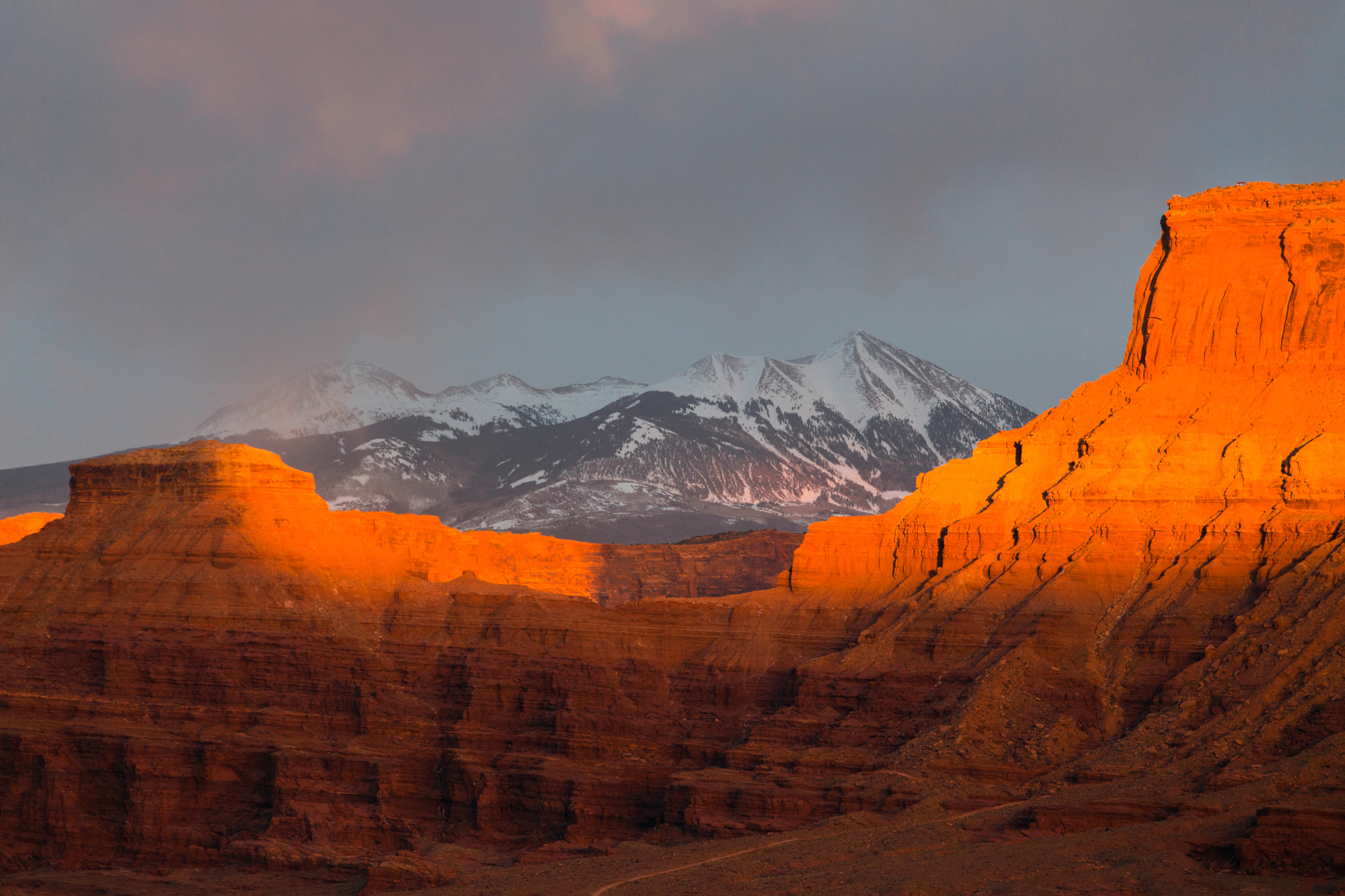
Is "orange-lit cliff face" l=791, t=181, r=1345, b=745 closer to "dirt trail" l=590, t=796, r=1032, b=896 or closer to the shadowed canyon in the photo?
the shadowed canyon

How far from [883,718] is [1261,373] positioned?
29.9m

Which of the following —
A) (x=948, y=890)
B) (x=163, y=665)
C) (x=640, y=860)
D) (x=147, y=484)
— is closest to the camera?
(x=948, y=890)

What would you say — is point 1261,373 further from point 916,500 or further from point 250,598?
point 250,598

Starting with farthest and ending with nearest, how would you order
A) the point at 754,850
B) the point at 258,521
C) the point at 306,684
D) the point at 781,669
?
1. the point at 258,521
2. the point at 306,684
3. the point at 781,669
4. the point at 754,850

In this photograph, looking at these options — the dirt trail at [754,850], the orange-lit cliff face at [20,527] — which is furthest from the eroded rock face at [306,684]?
the orange-lit cliff face at [20,527]

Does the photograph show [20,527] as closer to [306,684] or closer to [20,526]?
[20,526]

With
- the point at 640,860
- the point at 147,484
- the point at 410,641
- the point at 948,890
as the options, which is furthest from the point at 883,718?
the point at 147,484

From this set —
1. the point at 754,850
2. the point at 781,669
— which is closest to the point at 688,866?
the point at 754,850

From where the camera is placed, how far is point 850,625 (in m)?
104

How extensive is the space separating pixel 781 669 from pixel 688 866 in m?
26.3

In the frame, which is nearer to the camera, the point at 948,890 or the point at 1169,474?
the point at 948,890

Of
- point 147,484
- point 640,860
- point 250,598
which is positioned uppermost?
point 147,484

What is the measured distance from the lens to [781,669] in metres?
102

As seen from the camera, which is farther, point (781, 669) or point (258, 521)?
point (258, 521)
